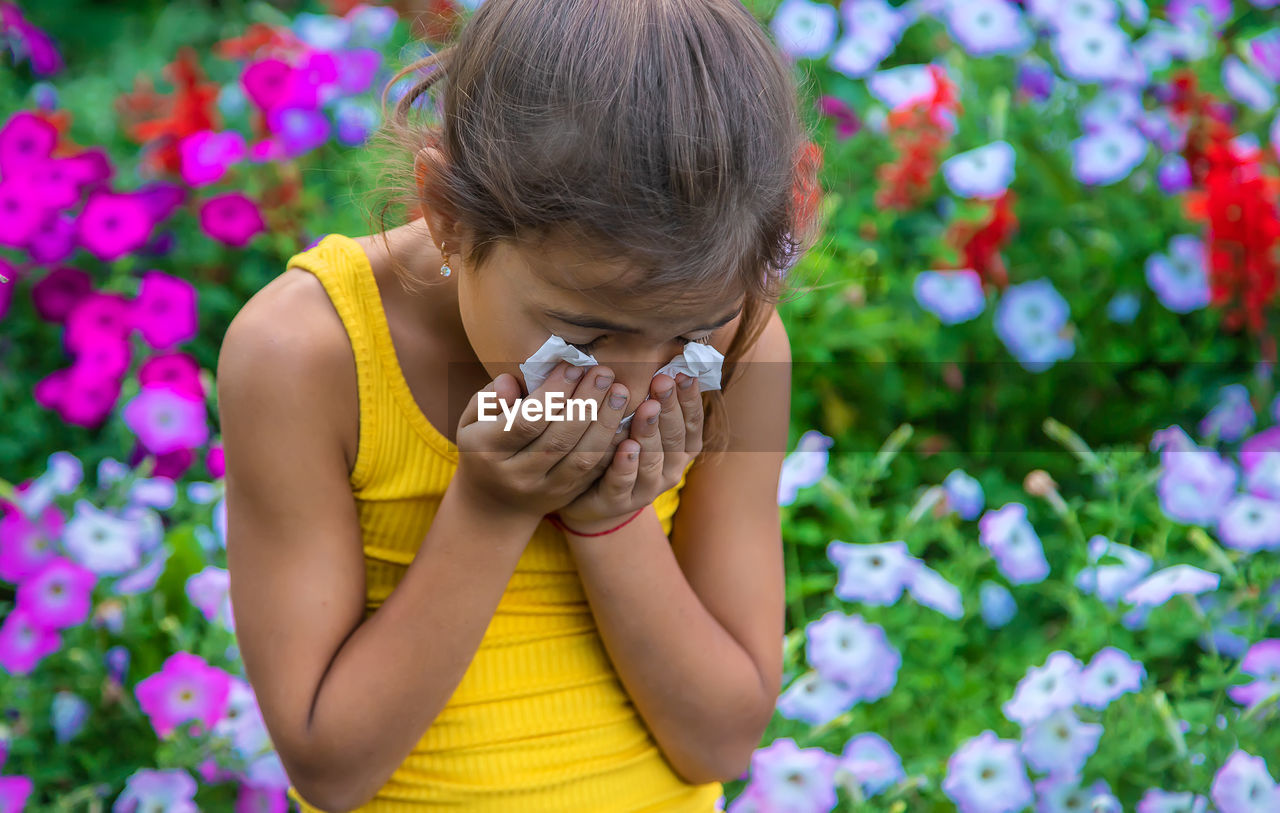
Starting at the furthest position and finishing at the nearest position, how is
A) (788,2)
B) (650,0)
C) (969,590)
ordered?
(788,2) < (969,590) < (650,0)

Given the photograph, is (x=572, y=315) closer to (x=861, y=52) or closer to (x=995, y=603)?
(x=995, y=603)

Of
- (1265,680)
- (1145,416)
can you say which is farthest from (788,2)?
(1265,680)

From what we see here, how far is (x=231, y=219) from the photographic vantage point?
8.26 feet

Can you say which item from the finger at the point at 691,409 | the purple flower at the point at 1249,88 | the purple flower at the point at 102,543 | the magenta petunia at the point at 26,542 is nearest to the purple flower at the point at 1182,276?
the purple flower at the point at 1249,88

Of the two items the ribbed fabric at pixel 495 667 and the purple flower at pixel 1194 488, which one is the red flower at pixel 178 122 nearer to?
the ribbed fabric at pixel 495 667

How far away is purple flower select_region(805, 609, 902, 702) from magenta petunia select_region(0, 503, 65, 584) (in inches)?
47.1

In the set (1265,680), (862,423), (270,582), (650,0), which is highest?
(650,0)

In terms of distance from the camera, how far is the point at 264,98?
2738mm

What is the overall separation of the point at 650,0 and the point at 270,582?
648mm

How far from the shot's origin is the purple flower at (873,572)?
192 centimetres

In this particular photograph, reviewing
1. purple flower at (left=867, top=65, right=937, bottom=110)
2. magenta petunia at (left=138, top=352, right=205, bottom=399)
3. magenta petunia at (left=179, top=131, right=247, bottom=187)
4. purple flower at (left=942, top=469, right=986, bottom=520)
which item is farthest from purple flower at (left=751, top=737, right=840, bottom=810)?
magenta petunia at (left=179, top=131, right=247, bottom=187)

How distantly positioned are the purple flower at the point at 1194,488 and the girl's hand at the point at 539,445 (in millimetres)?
1304

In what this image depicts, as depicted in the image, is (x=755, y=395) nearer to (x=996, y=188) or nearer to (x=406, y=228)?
(x=406, y=228)

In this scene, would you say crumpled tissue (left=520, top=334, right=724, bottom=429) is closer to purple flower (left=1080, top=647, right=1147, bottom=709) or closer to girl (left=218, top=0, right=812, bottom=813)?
girl (left=218, top=0, right=812, bottom=813)
